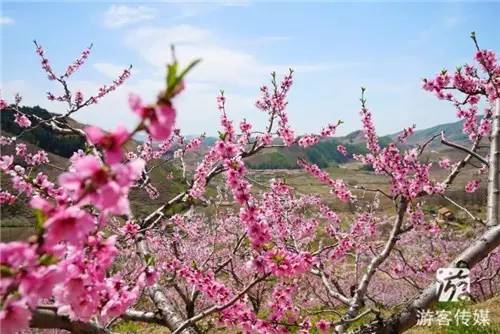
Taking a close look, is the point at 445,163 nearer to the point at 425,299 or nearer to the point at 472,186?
the point at 472,186

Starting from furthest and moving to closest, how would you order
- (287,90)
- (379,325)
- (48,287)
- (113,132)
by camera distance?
(287,90)
(379,325)
(48,287)
(113,132)

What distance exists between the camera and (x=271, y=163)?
163875 mm

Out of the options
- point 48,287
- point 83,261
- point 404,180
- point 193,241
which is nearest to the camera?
point 48,287

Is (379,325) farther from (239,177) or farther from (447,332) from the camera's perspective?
(447,332)

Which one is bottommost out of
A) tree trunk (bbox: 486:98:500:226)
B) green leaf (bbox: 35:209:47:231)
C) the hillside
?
tree trunk (bbox: 486:98:500:226)

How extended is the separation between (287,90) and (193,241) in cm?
975

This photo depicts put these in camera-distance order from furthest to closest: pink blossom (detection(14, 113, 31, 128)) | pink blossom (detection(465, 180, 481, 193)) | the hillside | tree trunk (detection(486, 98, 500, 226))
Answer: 1. the hillside
2. pink blossom (detection(14, 113, 31, 128))
3. pink blossom (detection(465, 180, 481, 193))
4. tree trunk (detection(486, 98, 500, 226))

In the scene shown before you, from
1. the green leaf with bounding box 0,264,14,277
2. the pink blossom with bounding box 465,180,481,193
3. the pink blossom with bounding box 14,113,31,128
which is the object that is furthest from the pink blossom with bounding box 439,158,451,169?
the green leaf with bounding box 0,264,14,277

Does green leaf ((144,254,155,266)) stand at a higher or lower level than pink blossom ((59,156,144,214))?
lower

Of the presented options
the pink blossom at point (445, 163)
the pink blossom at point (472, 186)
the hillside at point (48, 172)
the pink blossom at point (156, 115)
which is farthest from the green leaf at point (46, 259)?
the hillside at point (48, 172)

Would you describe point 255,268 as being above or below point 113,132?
below

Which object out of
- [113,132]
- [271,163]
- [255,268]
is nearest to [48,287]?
[113,132]

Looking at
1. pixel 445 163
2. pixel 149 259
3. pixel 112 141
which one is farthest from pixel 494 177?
pixel 445 163

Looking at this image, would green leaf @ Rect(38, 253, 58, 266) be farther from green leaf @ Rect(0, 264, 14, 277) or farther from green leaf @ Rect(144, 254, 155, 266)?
green leaf @ Rect(144, 254, 155, 266)
